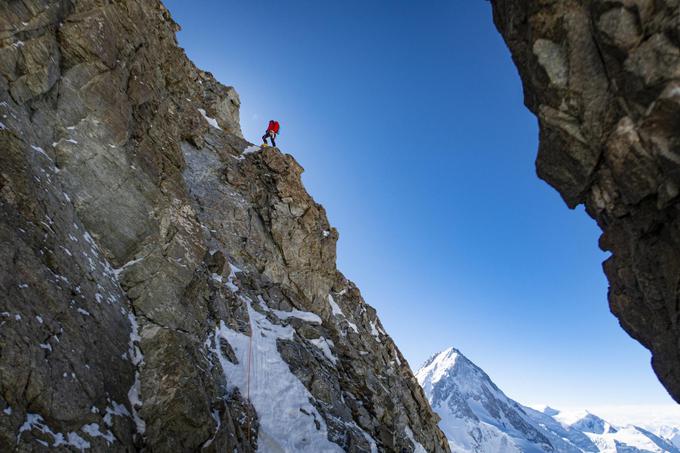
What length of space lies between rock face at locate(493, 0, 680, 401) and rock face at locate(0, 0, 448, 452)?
14.8 meters

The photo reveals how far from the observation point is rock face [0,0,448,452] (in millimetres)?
10836

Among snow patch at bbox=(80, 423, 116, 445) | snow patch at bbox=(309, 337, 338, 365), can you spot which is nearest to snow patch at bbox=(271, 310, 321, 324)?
snow patch at bbox=(309, 337, 338, 365)

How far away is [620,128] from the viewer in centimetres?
1039

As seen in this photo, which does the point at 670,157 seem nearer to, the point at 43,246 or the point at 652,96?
the point at 652,96

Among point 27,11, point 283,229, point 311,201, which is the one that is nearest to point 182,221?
point 27,11

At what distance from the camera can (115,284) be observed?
610 inches

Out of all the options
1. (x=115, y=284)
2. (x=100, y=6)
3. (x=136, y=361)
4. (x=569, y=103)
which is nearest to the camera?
(x=569, y=103)

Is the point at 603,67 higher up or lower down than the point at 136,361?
higher up

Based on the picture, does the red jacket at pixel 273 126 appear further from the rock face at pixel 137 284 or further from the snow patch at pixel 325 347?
the snow patch at pixel 325 347

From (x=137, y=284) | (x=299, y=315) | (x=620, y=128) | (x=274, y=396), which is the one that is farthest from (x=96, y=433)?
(x=299, y=315)

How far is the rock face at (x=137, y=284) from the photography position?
1084 centimetres

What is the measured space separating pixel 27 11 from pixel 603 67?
71.1 ft

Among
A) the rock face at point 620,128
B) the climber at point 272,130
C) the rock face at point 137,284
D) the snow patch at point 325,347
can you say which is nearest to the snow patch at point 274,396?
the rock face at point 137,284

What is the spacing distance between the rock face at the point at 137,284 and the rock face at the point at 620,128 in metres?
14.8
